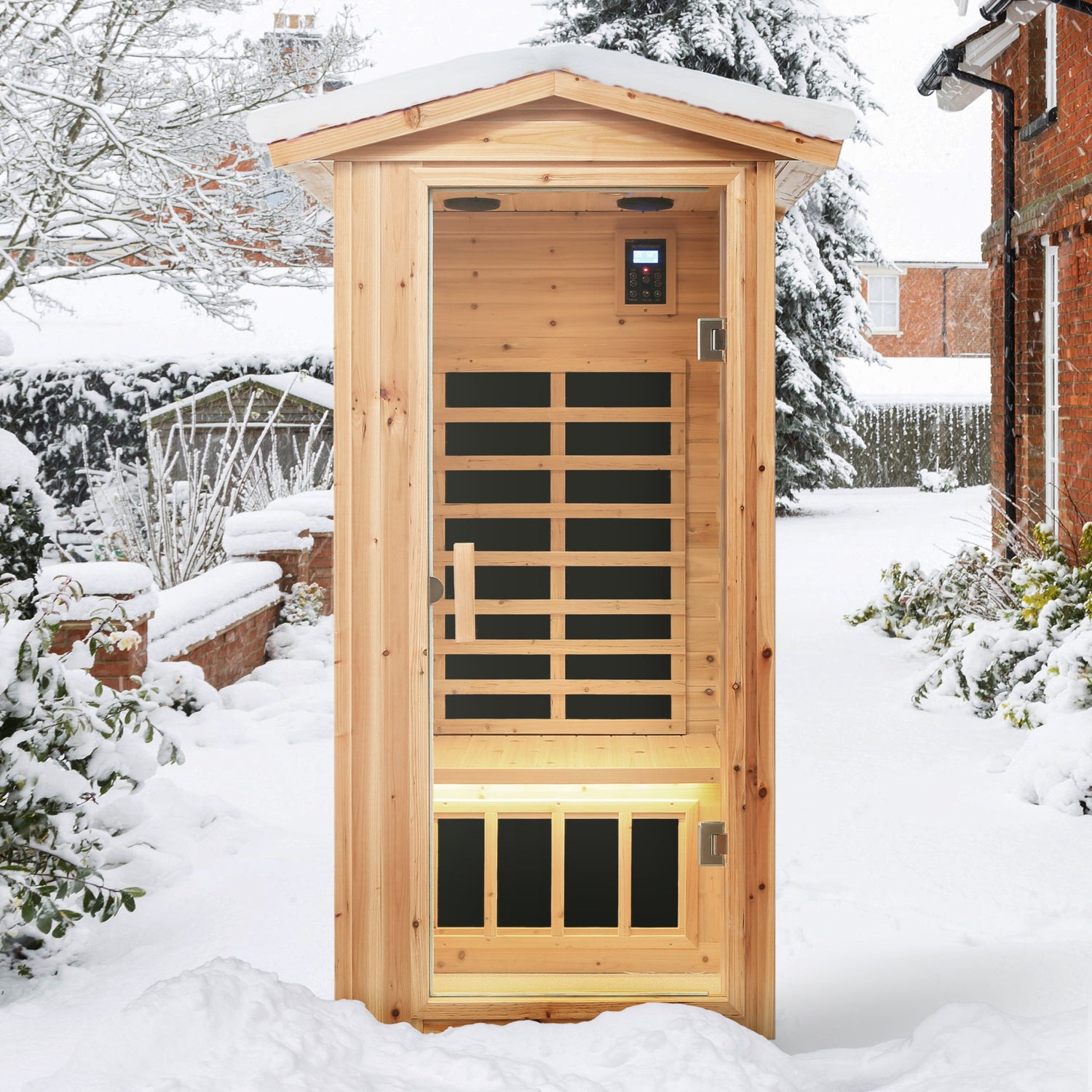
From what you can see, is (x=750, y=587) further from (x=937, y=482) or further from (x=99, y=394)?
(x=937, y=482)

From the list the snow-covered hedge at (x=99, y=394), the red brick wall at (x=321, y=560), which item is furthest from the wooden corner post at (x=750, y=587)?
the snow-covered hedge at (x=99, y=394)

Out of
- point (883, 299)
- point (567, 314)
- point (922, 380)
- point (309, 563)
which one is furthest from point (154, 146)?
point (883, 299)

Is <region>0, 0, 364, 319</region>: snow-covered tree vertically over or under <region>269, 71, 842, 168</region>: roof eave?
over

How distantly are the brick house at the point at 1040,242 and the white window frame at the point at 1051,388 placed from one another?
0.04 ft

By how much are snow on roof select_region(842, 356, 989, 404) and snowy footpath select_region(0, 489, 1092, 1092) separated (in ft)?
56.4

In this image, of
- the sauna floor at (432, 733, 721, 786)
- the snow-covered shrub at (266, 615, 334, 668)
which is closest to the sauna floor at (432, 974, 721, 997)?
the sauna floor at (432, 733, 721, 786)

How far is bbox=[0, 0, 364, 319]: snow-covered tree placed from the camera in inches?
309

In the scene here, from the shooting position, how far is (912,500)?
19500 mm

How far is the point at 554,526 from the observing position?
4.65m

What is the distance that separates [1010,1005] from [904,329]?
1010 inches

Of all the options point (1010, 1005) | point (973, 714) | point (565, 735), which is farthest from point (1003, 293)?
point (1010, 1005)

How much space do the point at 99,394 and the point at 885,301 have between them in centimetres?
1885

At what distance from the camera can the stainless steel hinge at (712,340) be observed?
311cm

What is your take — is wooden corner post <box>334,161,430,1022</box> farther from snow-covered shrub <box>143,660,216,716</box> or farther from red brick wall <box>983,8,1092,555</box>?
red brick wall <box>983,8,1092,555</box>
